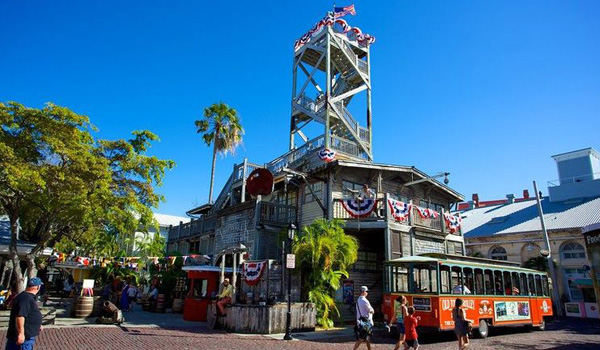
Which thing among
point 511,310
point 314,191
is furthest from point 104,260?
point 511,310

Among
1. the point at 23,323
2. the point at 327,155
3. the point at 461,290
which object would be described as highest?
the point at 327,155

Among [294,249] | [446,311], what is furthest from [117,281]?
[446,311]

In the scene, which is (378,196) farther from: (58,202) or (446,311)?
(58,202)

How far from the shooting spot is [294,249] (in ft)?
51.4

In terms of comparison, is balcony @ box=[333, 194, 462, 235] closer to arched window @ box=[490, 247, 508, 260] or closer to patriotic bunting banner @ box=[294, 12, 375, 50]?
arched window @ box=[490, 247, 508, 260]

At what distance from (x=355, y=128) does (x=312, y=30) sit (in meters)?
8.38

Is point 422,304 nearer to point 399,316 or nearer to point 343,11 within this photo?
point 399,316

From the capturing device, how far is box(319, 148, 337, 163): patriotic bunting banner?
19.7m

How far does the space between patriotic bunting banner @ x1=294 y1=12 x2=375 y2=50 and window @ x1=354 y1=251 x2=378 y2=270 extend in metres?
16.1

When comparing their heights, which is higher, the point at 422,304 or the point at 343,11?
the point at 343,11

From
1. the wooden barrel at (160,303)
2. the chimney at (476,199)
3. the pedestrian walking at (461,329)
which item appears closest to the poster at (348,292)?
the pedestrian walking at (461,329)

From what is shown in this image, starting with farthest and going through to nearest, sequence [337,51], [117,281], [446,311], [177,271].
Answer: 1. [337,51]
2. [177,271]
3. [117,281]
4. [446,311]

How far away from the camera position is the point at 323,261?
1535cm

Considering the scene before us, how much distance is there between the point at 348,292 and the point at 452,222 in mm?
7371
